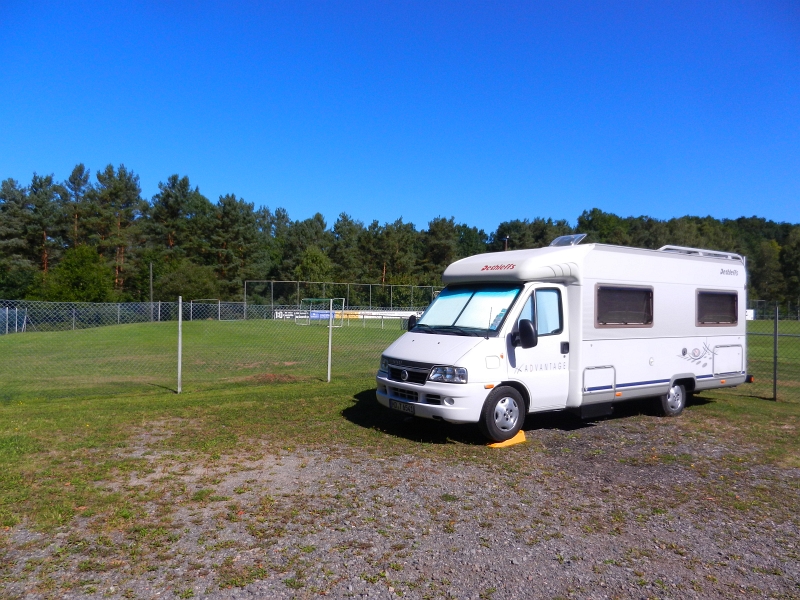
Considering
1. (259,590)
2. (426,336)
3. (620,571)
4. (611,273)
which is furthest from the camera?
(611,273)

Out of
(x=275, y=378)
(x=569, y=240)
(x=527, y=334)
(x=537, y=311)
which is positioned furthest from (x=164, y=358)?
(x=527, y=334)

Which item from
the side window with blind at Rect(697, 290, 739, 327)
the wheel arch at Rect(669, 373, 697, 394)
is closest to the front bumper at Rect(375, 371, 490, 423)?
the wheel arch at Rect(669, 373, 697, 394)

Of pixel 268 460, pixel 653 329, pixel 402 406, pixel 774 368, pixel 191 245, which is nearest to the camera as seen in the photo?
pixel 268 460

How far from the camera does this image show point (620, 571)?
4262 mm

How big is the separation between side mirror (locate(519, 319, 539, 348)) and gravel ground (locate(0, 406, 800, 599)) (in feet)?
4.50

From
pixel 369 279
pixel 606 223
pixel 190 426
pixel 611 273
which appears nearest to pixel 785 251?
Answer: pixel 606 223

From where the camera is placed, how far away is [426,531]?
493 centimetres

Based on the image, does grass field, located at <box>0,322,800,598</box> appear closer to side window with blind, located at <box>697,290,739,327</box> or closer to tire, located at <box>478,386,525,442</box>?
tire, located at <box>478,386,525,442</box>

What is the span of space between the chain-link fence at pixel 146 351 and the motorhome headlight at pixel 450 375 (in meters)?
6.54

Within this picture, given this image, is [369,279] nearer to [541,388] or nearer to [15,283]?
[15,283]

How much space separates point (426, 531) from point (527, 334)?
3504 mm

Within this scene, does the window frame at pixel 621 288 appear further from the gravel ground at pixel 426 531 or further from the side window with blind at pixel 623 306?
the gravel ground at pixel 426 531

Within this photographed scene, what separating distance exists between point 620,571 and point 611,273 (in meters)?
5.47

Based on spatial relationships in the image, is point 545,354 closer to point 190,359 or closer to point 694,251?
point 694,251
